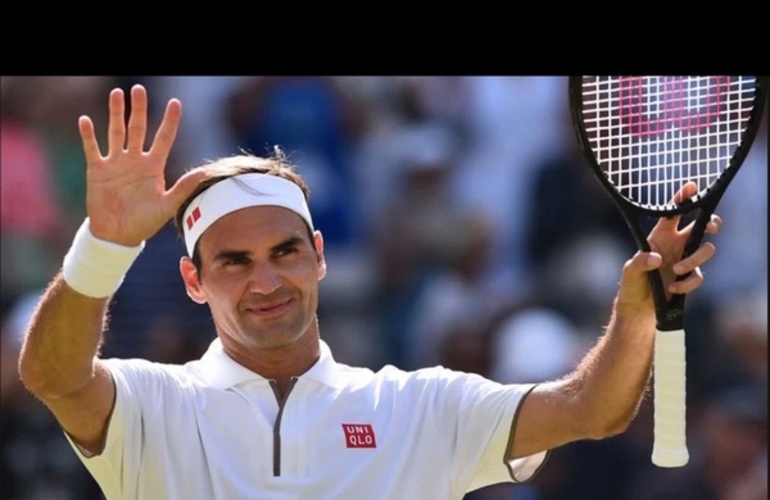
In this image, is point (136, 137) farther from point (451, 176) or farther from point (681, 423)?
point (451, 176)

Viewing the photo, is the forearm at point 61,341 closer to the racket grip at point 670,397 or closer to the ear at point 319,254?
the ear at point 319,254

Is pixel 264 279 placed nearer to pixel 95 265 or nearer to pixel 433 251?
pixel 95 265

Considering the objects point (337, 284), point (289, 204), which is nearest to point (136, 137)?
point (289, 204)

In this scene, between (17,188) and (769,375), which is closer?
(769,375)

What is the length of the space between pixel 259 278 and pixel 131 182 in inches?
22.2

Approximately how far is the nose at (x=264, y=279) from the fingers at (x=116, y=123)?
23.6 inches

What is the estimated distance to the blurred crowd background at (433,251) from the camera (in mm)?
8242

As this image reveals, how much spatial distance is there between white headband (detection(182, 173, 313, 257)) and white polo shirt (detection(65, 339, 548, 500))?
358mm

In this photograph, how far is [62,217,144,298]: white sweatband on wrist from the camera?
4344 mm

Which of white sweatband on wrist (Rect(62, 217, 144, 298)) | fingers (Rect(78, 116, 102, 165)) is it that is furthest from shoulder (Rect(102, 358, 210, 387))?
fingers (Rect(78, 116, 102, 165))

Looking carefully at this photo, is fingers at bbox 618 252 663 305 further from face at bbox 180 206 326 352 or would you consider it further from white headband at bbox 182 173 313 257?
white headband at bbox 182 173 313 257
